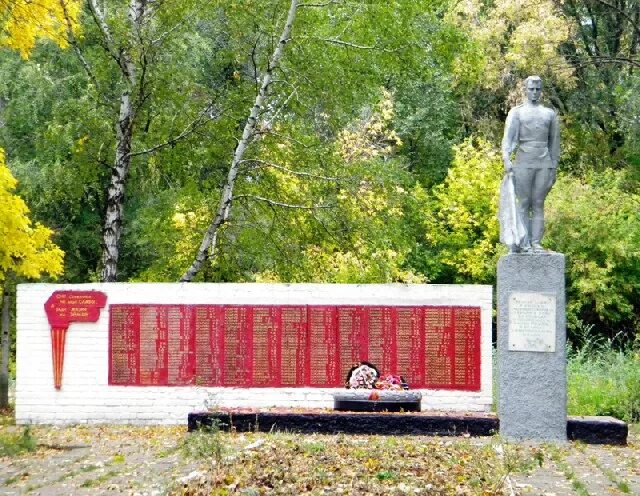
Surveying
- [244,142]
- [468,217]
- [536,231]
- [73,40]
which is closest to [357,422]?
[536,231]

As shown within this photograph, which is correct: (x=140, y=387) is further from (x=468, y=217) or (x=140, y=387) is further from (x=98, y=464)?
(x=468, y=217)

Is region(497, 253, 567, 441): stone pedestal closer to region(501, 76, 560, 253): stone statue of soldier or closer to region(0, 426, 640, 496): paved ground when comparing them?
region(501, 76, 560, 253): stone statue of soldier

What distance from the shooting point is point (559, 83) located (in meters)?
30.5

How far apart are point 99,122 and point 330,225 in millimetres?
4174

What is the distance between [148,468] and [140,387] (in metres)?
4.75

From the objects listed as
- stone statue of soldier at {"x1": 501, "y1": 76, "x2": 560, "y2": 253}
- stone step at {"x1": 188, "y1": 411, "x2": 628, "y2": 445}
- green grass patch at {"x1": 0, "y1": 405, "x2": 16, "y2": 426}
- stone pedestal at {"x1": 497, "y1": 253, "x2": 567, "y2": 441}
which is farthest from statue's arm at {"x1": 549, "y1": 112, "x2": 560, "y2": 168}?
green grass patch at {"x1": 0, "y1": 405, "x2": 16, "y2": 426}

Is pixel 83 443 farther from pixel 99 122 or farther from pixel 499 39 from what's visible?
pixel 499 39

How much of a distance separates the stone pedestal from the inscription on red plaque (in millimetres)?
5887

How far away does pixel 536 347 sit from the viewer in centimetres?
1252

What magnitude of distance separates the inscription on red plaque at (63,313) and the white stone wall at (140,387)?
79 mm

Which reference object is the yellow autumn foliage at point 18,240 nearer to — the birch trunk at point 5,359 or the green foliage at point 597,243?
the birch trunk at point 5,359

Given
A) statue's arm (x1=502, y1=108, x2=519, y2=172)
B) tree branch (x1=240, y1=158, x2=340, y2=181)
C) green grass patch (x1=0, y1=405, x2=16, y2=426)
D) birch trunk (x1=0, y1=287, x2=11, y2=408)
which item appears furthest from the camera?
birch trunk (x1=0, y1=287, x2=11, y2=408)

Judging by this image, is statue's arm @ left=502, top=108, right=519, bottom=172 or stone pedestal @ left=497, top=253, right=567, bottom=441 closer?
stone pedestal @ left=497, top=253, right=567, bottom=441

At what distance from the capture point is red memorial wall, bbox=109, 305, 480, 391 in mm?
14711
